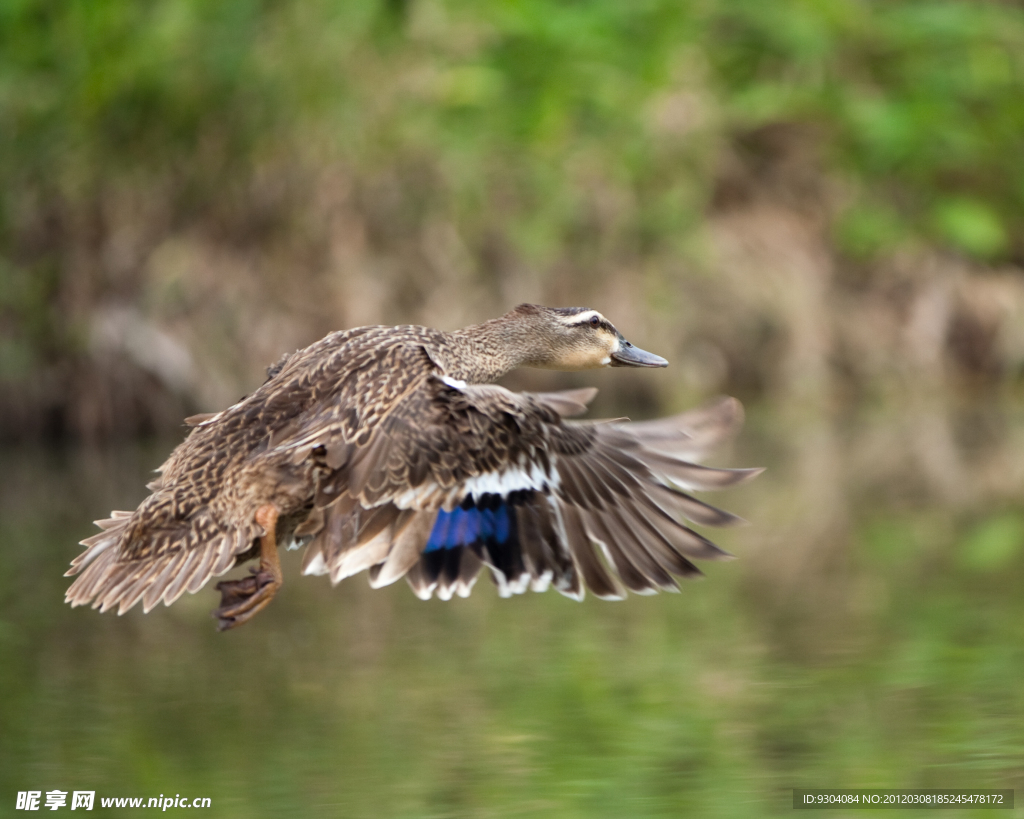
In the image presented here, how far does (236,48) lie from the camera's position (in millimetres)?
12570

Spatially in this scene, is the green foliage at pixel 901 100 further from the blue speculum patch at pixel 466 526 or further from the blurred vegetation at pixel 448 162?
the blue speculum patch at pixel 466 526

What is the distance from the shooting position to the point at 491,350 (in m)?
5.93

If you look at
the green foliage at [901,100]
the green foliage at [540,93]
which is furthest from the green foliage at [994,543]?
the green foliage at [901,100]

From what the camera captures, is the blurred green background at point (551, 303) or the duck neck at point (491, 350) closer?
the blurred green background at point (551, 303)

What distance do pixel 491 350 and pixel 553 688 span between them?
122cm

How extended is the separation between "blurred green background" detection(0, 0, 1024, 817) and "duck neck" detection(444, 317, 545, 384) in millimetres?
1076

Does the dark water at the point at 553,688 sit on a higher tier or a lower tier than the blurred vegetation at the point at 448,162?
lower

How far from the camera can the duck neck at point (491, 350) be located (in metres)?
5.71

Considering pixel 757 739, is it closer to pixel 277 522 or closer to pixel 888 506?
pixel 277 522

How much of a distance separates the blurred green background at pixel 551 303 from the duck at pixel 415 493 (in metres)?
0.53

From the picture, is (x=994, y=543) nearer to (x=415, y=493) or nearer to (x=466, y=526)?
(x=466, y=526)

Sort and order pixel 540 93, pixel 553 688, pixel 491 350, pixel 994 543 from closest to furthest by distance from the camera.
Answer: pixel 553 688 → pixel 491 350 → pixel 994 543 → pixel 540 93

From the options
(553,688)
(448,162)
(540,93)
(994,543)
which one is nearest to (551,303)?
(448,162)

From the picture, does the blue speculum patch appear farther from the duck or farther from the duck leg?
the duck leg
